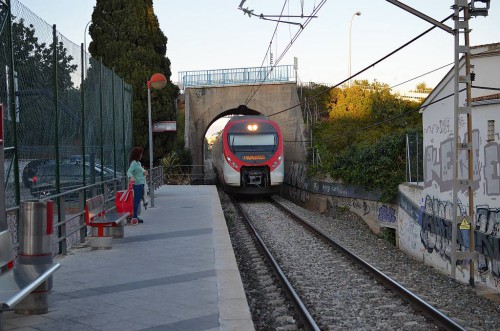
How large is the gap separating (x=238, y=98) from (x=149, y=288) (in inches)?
1296

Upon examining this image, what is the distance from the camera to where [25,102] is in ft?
26.1

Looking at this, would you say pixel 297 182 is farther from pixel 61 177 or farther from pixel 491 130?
pixel 61 177

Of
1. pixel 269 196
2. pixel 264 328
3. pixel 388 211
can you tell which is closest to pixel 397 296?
pixel 264 328

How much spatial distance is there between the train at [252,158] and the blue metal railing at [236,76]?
11090mm

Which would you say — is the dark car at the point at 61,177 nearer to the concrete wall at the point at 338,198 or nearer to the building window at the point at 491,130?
the building window at the point at 491,130

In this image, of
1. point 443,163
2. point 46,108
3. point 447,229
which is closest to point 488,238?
point 447,229

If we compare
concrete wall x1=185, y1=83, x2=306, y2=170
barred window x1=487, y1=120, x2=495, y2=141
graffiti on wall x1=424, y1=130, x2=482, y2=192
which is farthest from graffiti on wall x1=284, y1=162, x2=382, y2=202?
barred window x1=487, y1=120, x2=495, y2=141

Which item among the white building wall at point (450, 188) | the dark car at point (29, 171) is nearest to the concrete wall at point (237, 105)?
the white building wall at point (450, 188)

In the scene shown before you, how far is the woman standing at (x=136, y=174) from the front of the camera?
515 inches

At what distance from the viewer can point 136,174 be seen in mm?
13383

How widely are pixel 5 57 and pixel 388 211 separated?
639 inches

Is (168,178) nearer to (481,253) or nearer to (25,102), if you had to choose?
(481,253)

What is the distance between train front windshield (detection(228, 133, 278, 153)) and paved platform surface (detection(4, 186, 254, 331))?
15957mm

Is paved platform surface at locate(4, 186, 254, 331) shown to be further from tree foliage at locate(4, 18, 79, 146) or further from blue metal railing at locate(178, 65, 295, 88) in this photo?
blue metal railing at locate(178, 65, 295, 88)
